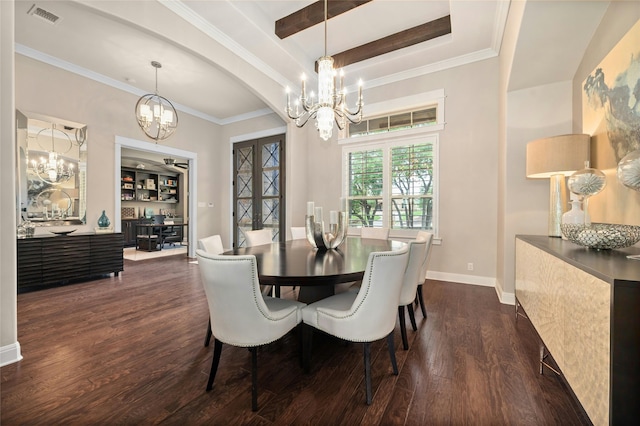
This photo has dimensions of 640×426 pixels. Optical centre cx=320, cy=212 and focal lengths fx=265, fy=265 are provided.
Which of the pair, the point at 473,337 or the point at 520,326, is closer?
the point at 473,337

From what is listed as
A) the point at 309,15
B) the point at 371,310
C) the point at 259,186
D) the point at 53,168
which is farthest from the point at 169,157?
the point at 371,310

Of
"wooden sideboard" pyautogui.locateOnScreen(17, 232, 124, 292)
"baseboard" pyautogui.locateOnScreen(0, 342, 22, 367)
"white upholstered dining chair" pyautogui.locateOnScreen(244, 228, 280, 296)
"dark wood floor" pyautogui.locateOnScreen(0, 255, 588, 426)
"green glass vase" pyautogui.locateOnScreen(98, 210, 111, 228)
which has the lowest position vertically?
"dark wood floor" pyautogui.locateOnScreen(0, 255, 588, 426)

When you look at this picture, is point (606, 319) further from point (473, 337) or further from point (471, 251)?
point (471, 251)

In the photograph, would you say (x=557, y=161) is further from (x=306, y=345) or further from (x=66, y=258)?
(x=66, y=258)

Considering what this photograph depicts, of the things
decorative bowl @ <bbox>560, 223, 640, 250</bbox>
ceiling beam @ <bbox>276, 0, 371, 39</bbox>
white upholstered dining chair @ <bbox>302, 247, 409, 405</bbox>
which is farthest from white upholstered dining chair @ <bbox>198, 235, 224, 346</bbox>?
ceiling beam @ <bbox>276, 0, 371, 39</bbox>

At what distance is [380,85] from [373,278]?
3982 mm

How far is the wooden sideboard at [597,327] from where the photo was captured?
0.86m

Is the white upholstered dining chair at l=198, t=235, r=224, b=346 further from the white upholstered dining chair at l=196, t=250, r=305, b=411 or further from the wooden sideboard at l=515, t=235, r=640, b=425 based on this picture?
the wooden sideboard at l=515, t=235, r=640, b=425

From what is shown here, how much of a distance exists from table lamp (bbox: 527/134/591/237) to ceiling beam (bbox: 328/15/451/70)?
76.3 inches

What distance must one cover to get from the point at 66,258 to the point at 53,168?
4.43 ft

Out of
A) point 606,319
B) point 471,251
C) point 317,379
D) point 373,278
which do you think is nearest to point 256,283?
point 373,278

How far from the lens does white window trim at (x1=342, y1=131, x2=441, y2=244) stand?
158 inches

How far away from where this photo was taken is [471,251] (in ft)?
12.4

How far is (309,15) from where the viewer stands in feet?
10.3
